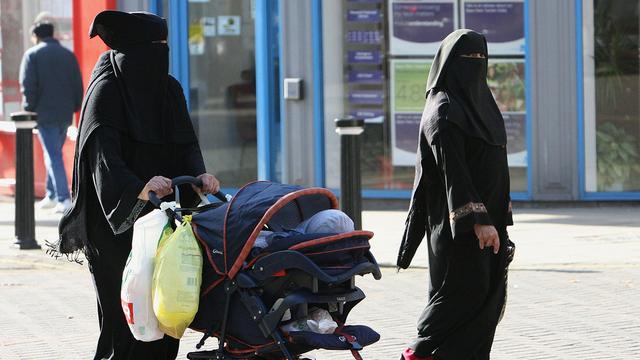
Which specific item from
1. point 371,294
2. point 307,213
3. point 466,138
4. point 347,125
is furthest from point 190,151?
point 347,125

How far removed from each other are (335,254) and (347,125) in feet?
18.3

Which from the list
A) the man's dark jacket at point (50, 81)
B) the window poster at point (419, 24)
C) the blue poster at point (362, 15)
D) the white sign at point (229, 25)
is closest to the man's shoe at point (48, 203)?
the man's dark jacket at point (50, 81)

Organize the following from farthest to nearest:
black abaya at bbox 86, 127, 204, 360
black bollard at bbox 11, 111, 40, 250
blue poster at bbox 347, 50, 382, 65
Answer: blue poster at bbox 347, 50, 382, 65
black bollard at bbox 11, 111, 40, 250
black abaya at bbox 86, 127, 204, 360

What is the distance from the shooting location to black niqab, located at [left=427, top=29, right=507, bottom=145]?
6582mm

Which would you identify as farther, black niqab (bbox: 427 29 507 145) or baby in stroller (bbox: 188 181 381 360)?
black niqab (bbox: 427 29 507 145)

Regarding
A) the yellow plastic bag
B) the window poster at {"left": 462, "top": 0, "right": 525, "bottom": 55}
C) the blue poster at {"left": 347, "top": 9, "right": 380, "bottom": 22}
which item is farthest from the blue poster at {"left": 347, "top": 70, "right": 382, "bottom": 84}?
the yellow plastic bag

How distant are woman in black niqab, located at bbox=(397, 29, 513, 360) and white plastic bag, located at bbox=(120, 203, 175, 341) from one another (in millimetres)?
1499

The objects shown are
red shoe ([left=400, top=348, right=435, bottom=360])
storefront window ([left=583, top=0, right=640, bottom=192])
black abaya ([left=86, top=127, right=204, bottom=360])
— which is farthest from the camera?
storefront window ([left=583, top=0, right=640, bottom=192])

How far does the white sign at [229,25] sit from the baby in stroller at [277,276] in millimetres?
9374

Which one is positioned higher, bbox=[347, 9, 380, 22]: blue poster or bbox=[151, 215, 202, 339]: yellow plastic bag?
bbox=[347, 9, 380, 22]: blue poster

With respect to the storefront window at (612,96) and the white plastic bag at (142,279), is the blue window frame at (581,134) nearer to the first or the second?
the storefront window at (612,96)

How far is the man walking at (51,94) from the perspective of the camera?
48.8 feet

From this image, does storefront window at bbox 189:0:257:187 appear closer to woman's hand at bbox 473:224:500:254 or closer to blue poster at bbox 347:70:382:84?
blue poster at bbox 347:70:382:84

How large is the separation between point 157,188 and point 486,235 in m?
1.62
